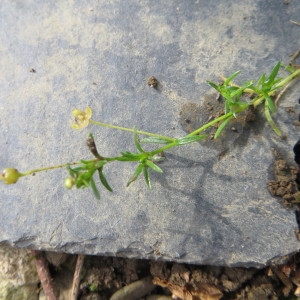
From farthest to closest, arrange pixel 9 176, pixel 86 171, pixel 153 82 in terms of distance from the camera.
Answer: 1. pixel 153 82
2. pixel 86 171
3. pixel 9 176

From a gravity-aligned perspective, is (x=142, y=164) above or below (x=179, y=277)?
above

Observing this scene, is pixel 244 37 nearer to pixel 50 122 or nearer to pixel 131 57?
pixel 131 57

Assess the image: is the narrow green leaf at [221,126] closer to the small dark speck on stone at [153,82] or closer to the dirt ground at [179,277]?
the dirt ground at [179,277]

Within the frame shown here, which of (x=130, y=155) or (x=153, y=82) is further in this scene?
(x=153, y=82)

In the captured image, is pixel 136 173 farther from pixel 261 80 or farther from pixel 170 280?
pixel 261 80

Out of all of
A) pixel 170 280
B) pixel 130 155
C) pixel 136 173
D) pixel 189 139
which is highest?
pixel 189 139

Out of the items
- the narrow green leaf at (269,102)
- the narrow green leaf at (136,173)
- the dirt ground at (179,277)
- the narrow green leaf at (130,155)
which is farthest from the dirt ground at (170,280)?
the narrow green leaf at (269,102)

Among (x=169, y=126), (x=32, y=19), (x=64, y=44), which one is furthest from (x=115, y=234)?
(x=32, y=19)

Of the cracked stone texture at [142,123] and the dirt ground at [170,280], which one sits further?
the dirt ground at [170,280]

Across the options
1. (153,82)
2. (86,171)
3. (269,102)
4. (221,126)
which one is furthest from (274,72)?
Answer: (86,171)
